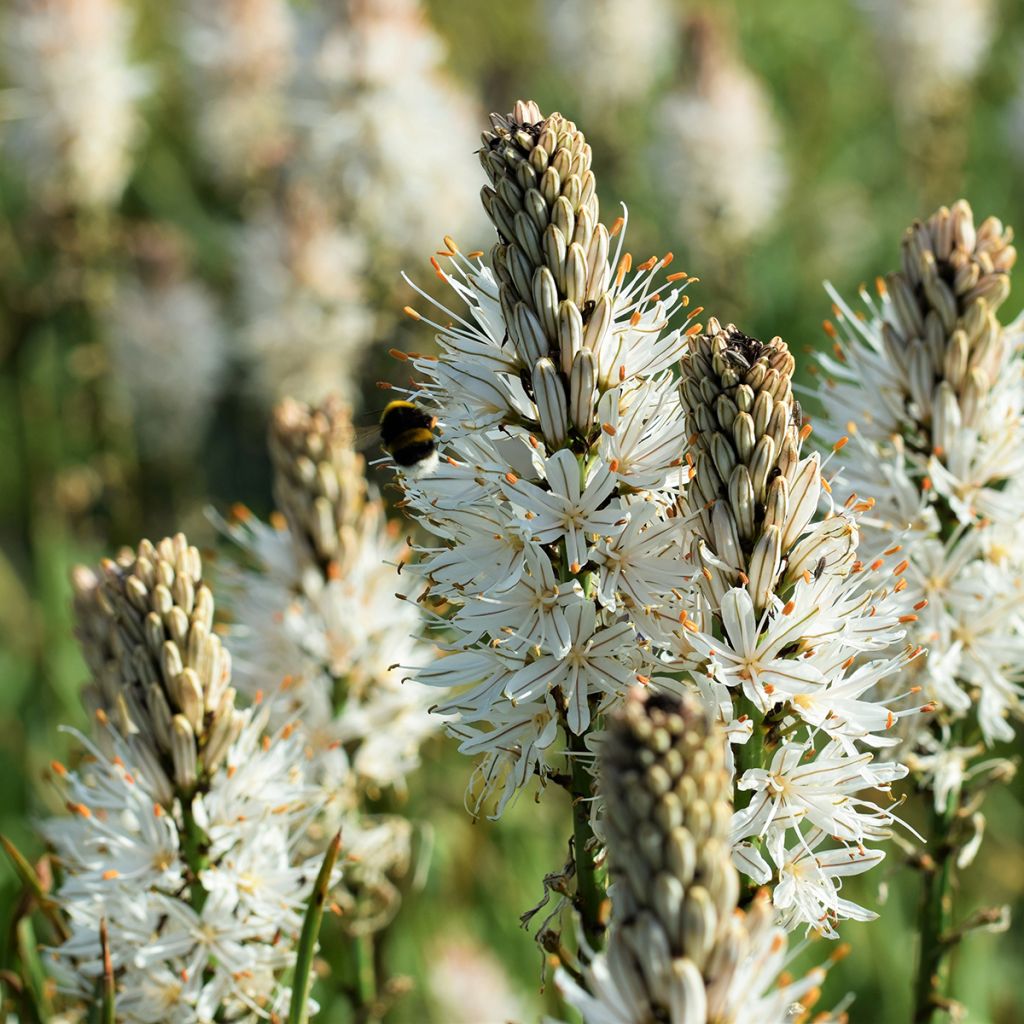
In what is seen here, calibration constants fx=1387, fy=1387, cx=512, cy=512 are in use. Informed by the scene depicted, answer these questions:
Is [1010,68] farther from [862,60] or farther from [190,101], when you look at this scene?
[190,101]

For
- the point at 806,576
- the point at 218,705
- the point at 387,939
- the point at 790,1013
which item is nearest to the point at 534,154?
the point at 806,576

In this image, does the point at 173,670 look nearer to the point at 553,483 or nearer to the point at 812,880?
the point at 553,483

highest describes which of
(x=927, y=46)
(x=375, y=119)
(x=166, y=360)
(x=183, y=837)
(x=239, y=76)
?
(x=927, y=46)

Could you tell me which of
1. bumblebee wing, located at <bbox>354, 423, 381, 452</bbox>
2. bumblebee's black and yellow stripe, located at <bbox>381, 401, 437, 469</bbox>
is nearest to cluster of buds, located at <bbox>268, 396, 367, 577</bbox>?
bumblebee wing, located at <bbox>354, 423, 381, 452</bbox>

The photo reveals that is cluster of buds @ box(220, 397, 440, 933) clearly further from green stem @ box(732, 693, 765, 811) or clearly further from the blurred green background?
green stem @ box(732, 693, 765, 811)

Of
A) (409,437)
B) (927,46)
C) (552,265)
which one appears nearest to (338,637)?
(409,437)

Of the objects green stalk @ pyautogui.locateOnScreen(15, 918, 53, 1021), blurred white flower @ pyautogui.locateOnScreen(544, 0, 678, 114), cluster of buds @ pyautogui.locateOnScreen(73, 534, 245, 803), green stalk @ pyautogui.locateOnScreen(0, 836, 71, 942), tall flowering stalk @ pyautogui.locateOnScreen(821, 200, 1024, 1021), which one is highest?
blurred white flower @ pyautogui.locateOnScreen(544, 0, 678, 114)
